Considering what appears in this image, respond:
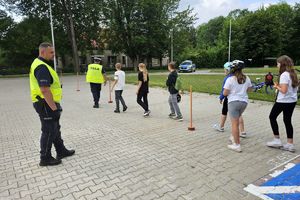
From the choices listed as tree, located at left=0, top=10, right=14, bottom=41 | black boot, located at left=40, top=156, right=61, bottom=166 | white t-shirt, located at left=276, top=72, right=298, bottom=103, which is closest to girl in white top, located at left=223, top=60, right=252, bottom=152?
white t-shirt, located at left=276, top=72, right=298, bottom=103

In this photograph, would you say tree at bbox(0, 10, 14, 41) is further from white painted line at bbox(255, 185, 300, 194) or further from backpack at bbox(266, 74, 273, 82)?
white painted line at bbox(255, 185, 300, 194)

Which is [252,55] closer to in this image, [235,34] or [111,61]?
[235,34]

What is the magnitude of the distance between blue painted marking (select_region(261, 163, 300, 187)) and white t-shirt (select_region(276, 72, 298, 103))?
1.28 m

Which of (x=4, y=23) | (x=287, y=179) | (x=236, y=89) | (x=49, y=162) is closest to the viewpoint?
(x=287, y=179)

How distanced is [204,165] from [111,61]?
170ft

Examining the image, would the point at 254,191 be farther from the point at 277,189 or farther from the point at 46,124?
the point at 46,124

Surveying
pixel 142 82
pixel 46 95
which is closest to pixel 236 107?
pixel 46 95

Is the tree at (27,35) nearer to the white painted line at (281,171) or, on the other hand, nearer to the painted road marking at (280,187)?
the white painted line at (281,171)

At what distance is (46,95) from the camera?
3.69 m

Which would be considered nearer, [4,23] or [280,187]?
[280,187]

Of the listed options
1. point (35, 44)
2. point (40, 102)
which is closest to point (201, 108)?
point (40, 102)

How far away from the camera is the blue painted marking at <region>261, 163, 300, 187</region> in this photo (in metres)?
3.45

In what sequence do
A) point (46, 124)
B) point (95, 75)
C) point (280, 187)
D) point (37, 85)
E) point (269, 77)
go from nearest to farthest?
1. point (280, 187)
2. point (37, 85)
3. point (46, 124)
4. point (95, 75)
5. point (269, 77)

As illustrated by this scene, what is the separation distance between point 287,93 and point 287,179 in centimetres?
164
